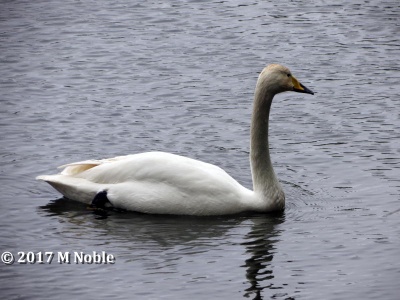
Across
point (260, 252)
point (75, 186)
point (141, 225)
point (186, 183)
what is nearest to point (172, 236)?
point (141, 225)

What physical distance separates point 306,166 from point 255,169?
4.40ft

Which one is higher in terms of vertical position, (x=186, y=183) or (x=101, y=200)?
(x=186, y=183)

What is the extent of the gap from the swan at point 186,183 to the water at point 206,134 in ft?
0.51

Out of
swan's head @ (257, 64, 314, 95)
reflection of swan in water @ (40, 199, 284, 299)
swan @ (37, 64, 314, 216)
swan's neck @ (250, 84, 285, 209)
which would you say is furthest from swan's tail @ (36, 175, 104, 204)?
swan's head @ (257, 64, 314, 95)

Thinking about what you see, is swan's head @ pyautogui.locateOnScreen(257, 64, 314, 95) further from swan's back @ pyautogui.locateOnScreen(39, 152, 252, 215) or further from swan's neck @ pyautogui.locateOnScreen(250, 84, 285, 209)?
swan's back @ pyautogui.locateOnScreen(39, 152, 252, 215)

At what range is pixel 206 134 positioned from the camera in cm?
1431

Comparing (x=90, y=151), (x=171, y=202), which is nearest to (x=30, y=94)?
(x=90, y=151)

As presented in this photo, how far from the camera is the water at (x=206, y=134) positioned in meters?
10.1

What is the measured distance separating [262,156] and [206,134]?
2372 mm

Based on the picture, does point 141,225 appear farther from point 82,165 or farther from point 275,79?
point 275,79

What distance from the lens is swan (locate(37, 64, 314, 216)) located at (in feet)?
38.5

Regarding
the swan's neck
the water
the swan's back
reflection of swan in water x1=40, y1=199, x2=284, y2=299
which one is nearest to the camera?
the water

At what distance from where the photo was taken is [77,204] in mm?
12211

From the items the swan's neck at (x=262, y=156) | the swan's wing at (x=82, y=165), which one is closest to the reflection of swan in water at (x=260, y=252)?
the swan's neck at (x=262, y=156)
